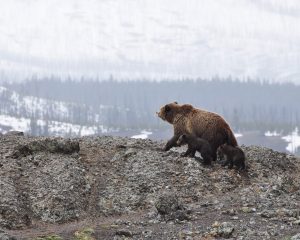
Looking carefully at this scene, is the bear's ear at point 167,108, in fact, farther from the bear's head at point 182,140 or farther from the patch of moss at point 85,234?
the patch of moss at point 85,234

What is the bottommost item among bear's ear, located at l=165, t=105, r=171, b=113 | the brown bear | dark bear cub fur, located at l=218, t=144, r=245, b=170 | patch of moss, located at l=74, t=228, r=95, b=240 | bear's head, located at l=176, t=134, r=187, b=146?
patch of moss, located at l=74, t=228, r=95, b=240

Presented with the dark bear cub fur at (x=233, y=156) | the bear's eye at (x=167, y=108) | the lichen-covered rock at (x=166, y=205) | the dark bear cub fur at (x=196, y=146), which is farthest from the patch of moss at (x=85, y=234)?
the bear's eye at (x=167, y=108)

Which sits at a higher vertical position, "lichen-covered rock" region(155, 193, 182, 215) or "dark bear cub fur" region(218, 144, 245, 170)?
"dark bear cub fur" region(218, 144, 245, 170)

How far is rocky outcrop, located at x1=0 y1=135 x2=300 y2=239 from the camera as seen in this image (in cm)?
1606

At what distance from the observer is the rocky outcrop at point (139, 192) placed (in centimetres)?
1606

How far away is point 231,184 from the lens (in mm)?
20562

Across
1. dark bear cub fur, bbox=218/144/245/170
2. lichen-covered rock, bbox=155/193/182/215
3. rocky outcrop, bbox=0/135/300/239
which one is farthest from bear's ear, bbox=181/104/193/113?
lichen-covered rock, bbox=155/193/182/215

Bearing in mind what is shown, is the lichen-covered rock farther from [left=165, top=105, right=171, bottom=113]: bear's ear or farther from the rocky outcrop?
[left=165, top=105, right=171, bottom=113]: bear's ear

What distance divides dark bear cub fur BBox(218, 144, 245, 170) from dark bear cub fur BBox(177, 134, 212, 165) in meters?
0.66

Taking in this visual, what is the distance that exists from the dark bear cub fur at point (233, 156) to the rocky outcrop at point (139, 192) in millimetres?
325

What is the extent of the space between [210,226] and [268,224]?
5.05 ft

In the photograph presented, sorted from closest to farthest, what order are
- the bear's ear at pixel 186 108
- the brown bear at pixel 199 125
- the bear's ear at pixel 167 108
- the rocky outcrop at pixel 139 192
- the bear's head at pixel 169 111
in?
the rocky outcrop at pixel 139 192, the brown bear at pixel 199 125, the bear's ear at pixel 186 108, the bear's head at pixel 169 111, the bear's ear at pixel 167 108

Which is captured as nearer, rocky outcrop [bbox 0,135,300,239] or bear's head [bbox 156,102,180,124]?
rocky outcrop [bbox 0,135,300,239]

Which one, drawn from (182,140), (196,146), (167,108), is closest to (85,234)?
(196,146)
